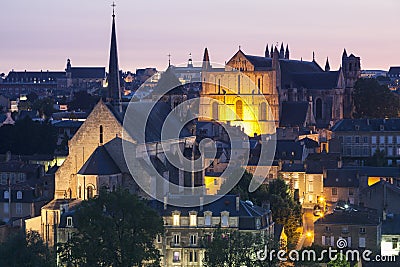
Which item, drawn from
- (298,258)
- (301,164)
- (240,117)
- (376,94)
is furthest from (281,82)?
(298,258)

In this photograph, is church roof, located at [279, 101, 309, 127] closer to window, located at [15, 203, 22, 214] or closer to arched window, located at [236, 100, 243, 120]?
arched window, located at [236, 100, 243, 120]

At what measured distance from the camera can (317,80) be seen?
120625mm

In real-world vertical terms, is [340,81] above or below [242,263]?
above

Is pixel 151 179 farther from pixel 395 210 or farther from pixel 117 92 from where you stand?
pixel 395 210

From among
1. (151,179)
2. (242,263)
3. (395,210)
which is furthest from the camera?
(395,210)

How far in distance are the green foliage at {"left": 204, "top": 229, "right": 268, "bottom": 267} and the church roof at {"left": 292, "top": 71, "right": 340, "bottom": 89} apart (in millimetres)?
72307

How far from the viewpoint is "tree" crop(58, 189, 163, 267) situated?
46.4 m

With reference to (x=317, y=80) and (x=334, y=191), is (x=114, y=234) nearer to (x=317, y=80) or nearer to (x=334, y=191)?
(x=334, y=191)

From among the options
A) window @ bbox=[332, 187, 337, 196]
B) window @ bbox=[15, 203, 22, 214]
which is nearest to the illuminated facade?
window @ bbox=[332, 187, 337, 196]

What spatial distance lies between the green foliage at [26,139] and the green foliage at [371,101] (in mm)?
44450

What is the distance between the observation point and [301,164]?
77.5 metres

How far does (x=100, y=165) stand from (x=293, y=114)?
52.0 meters

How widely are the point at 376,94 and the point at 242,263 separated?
83.1m

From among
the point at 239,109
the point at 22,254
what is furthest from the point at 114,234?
the point at 239,109
